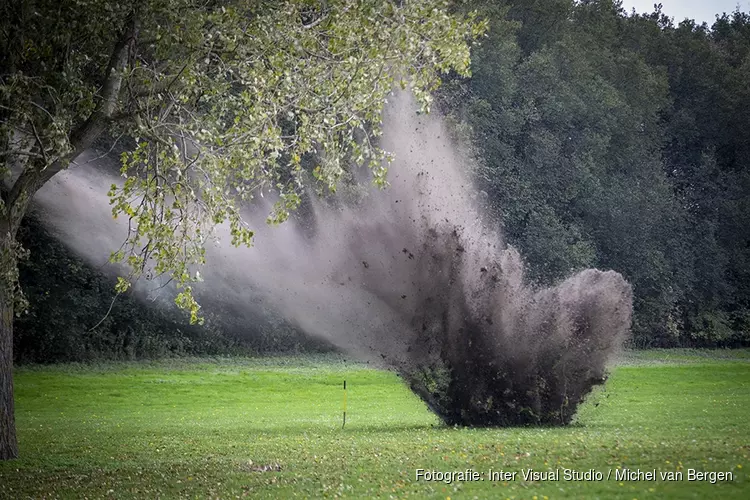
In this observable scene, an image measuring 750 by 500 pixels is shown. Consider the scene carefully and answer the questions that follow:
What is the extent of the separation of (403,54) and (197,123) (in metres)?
3.84

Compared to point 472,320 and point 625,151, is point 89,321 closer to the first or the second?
point 472,320

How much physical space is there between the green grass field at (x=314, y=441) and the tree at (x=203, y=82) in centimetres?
303

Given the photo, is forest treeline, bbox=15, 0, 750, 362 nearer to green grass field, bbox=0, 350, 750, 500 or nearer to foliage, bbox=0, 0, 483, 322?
green grass field, bbox=0, 350, 750, 500

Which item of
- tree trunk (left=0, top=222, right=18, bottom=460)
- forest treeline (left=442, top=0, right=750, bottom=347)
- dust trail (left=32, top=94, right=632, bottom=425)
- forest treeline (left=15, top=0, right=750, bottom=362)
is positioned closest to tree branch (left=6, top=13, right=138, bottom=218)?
tree trunk (left=0, top=222, right=18, bottom=460)

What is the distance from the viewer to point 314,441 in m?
20.5

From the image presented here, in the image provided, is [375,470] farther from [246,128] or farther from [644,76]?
[644,76]

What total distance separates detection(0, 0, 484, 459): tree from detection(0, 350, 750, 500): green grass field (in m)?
3.03

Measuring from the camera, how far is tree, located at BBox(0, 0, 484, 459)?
1648 centimetres

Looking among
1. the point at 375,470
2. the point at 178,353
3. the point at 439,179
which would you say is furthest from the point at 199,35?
the point at 178,353

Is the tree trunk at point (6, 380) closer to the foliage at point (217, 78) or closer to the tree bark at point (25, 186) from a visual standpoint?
the tree bark at point (25, 186)

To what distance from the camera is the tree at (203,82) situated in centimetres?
1648

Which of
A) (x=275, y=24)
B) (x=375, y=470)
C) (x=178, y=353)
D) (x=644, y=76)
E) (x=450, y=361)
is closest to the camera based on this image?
(x=375, y=470)

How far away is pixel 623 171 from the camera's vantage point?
62.5 meters

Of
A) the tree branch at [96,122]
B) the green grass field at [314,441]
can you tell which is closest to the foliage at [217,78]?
the tree branch at [96,122]
